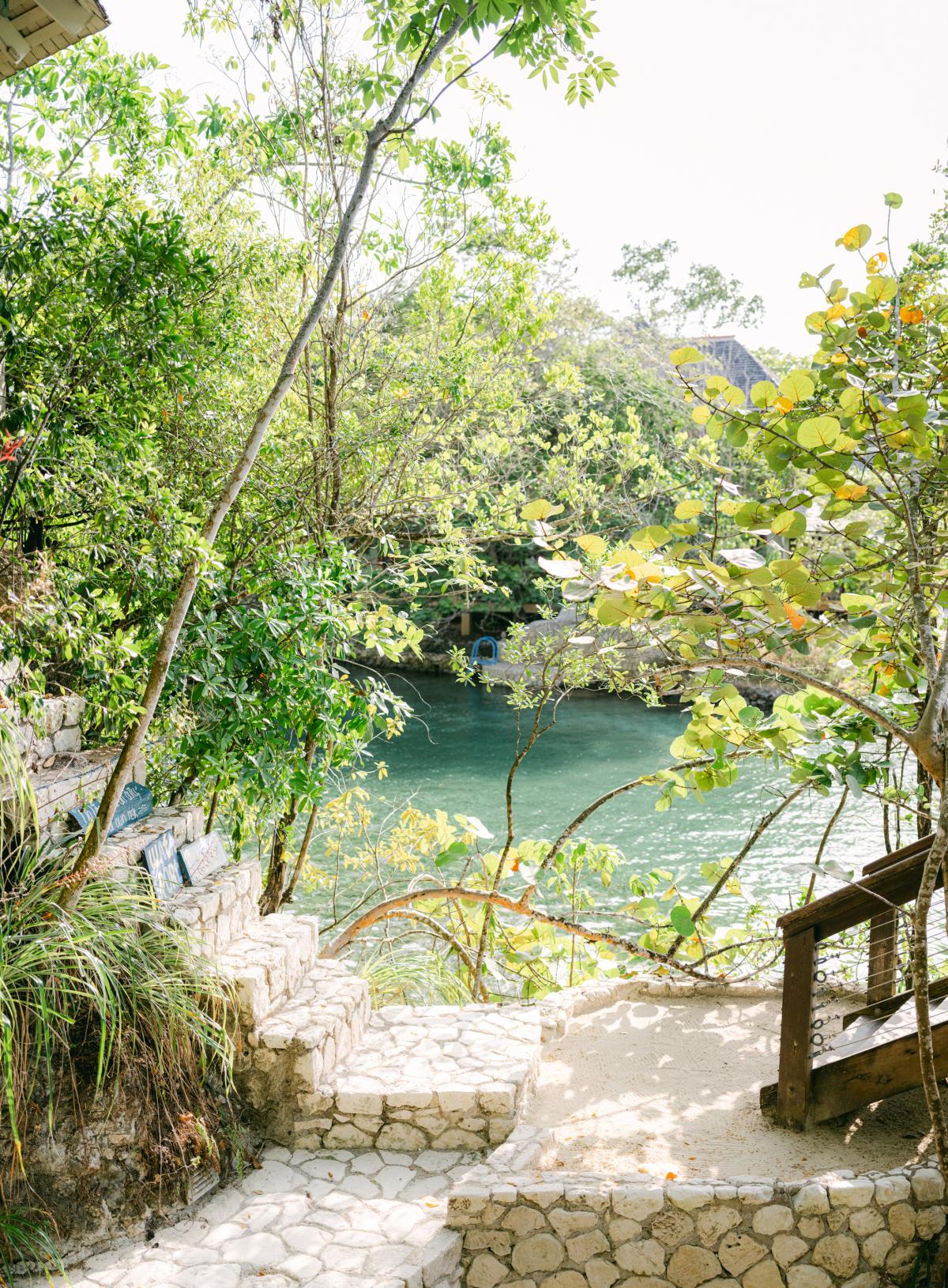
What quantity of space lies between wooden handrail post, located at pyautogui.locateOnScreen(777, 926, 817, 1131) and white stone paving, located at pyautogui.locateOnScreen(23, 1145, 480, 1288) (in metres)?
1.11

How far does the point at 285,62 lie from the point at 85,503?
2.77 meters

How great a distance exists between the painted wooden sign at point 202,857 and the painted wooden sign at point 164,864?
0.11 ft

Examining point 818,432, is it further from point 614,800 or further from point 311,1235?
point 614,800

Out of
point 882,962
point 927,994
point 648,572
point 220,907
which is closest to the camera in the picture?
point 648,572

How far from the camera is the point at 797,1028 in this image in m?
2.96

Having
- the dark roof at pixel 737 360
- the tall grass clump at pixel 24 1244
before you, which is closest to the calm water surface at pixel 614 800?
the tall grass clump at pixel 24 1244

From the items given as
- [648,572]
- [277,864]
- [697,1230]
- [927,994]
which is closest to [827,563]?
[648,572]

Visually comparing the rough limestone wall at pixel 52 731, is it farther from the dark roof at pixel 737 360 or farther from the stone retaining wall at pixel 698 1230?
the dark roof at pixel 737 360

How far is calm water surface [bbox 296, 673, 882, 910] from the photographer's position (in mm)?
8656

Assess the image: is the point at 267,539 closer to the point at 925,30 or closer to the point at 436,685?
the point at 925,30

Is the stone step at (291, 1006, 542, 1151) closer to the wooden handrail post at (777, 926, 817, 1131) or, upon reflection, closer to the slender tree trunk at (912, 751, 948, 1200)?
the wooden handrail post at (777, 926, 817, 1131)

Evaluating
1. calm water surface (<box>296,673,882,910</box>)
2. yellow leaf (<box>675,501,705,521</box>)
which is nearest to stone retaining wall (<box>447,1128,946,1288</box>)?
yellow leaf (<box>675,501,705,521</box>)

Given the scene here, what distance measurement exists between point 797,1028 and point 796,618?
161 centimetres

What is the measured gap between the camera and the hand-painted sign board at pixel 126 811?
10.2ft
